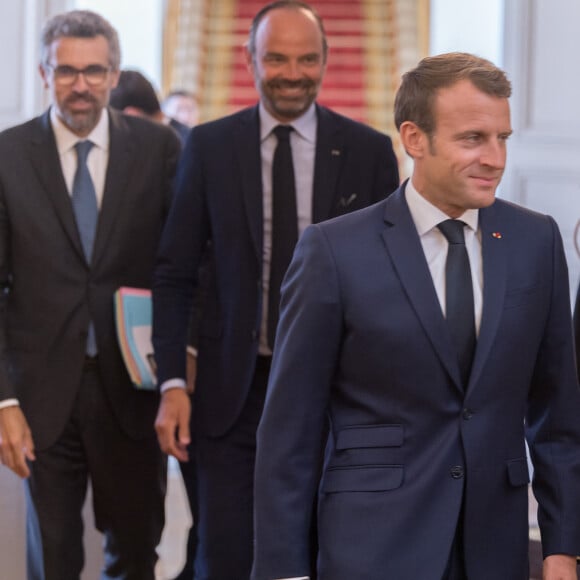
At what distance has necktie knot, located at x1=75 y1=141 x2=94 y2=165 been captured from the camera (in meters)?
3.45

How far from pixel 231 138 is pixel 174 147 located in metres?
0.42

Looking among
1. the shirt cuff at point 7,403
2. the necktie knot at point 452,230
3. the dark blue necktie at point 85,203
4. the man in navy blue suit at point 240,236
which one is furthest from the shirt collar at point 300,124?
the necktie knot at point 452,230

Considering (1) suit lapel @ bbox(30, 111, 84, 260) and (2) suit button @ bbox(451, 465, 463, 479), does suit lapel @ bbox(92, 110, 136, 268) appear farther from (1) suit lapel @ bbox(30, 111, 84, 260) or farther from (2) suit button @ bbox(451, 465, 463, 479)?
(2) suit button @ bbox(451, 465, 463, 479)

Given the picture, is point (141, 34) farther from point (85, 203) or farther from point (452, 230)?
point (452, 230)

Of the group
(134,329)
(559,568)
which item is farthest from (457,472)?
(134,329)

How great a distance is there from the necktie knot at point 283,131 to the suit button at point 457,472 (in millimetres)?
1285

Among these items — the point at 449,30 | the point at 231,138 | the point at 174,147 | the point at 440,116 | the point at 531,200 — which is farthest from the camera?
the point at 449,30

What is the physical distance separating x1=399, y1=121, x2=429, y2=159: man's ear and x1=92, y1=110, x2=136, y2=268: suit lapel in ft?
A: 4.39

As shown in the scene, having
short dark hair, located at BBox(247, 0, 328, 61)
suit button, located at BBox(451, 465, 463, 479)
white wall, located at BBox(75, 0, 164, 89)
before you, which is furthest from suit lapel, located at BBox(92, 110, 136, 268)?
white wall, located at BBox(75, 0, 164, 89)

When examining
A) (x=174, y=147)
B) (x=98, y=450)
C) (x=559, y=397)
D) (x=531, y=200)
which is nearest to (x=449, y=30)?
(x=531, y=200)

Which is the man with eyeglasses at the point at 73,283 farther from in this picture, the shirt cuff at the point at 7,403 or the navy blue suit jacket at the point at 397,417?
the navy blue suit jacket at the point at 397,417

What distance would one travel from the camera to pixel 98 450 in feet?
11.1

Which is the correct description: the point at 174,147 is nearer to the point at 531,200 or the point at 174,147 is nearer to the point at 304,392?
the point at 304,392

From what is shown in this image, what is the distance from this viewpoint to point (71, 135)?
11.3ft
